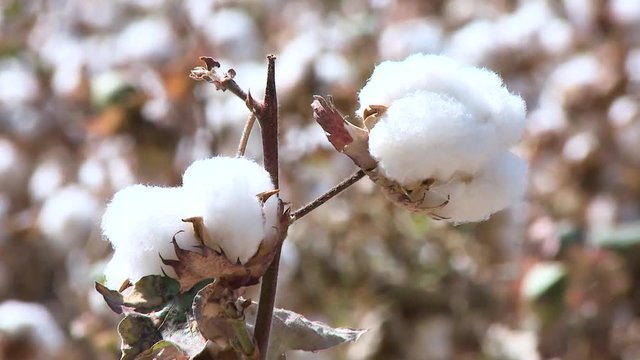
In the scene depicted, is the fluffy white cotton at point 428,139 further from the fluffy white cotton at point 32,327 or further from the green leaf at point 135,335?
the fluffy white cotton at point 32,327

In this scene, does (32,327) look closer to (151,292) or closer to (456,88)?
(151,292)

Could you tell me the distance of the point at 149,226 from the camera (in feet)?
2.65

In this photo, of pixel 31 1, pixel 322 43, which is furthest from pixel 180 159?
pixel 31 1

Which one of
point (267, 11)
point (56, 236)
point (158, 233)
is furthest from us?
point (267, 11)

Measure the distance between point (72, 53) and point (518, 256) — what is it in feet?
3.76

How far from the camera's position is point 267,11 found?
3.32 meters

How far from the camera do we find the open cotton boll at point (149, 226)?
0.81 metres

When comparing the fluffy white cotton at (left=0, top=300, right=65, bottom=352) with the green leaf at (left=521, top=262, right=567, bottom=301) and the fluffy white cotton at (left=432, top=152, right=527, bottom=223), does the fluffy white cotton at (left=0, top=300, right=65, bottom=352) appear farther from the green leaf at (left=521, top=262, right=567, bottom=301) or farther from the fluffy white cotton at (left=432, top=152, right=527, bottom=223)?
the fluffy white cotton at (left=432, top=152, right=527, bottom=223)

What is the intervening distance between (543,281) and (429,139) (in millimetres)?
1271

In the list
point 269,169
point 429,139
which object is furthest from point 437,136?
point 269,169

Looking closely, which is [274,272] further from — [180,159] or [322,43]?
[322,43]

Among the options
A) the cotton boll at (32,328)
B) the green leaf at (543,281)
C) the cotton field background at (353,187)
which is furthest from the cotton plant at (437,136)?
the green leaf at (543,281)

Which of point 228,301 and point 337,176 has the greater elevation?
point 337,176

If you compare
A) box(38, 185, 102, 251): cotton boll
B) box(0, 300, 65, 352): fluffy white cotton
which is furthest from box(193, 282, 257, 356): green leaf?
box(38, 185, 102, 251): cotton boll
